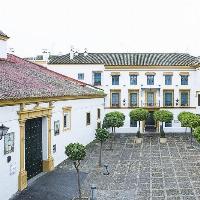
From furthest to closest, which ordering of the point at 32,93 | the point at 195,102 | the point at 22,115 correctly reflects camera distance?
the point at 195,102, the point at 32,93, the point at 22,115

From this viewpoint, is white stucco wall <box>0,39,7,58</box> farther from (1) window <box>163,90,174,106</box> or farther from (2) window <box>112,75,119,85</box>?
(1) window <box>163,90,174,106</box>

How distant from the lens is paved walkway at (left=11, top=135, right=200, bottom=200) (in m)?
17.7

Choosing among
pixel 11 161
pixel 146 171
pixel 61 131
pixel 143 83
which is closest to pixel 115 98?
pixel 143 83

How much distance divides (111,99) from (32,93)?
23.7 m

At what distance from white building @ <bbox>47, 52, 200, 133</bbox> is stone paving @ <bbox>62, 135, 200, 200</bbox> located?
9436mm

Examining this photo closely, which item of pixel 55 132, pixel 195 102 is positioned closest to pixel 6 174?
pixel 55 132

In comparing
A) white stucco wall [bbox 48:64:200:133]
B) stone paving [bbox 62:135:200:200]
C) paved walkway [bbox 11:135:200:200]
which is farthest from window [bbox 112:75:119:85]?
paved walkway [bbox 11:135:200:200]

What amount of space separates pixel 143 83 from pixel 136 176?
74.3 ft

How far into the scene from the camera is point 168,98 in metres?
42.8

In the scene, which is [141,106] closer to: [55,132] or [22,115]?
[55,132]

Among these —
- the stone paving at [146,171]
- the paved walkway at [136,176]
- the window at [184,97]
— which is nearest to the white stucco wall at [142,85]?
the window at [184,97]

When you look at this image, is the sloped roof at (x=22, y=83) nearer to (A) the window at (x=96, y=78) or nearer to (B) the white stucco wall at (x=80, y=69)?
(A) the window at (x=96, y=78)

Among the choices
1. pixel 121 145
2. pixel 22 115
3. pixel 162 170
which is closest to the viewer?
pixel 22 115

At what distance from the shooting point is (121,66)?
139ft
